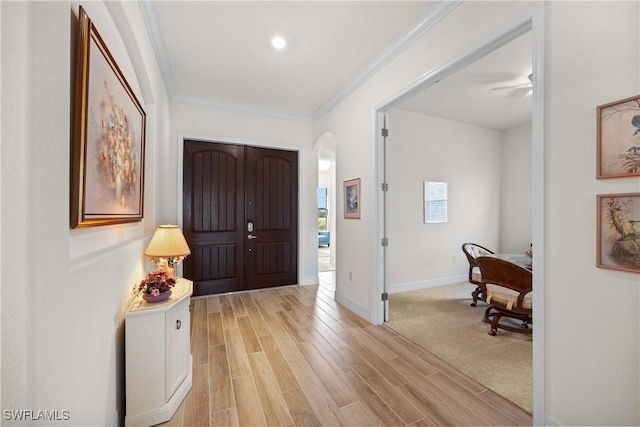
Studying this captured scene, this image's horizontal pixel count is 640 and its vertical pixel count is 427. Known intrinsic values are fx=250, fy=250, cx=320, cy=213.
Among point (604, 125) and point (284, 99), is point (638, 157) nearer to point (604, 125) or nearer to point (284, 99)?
point (604, 125)

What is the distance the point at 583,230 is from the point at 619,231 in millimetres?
126

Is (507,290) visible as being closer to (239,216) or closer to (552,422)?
(552,422)

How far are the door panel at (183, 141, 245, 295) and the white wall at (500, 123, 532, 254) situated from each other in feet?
16.9

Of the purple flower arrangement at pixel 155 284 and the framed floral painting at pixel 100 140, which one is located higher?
the framed floral painting at pixel 100 140

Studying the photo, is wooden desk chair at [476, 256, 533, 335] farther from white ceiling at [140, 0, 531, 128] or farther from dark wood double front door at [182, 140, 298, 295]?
dark wood double front door at [182, 140, 298, 295]

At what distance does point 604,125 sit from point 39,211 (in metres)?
2.38

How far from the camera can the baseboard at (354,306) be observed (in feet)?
9.95

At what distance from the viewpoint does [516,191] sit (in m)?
4.95

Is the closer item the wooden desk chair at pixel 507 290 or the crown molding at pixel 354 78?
the crown molding at pixel 354 78

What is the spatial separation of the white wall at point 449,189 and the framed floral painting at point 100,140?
328 cm

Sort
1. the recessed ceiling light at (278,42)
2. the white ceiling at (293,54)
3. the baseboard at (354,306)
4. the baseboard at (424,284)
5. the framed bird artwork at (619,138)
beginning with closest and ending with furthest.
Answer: the framed bird artwork at (619,138) → the white ceiling at (293,54) → the recessed ceiling light at (278,42) → the baseboard at (354,306) → the baseboard at (424,284)

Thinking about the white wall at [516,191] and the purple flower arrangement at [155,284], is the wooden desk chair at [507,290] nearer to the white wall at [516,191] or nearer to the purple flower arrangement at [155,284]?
the white wall at [516,191]

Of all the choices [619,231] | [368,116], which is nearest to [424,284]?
[368,116]

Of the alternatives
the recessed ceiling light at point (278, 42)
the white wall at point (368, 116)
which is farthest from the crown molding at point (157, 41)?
the white wall at point (368, 116)
